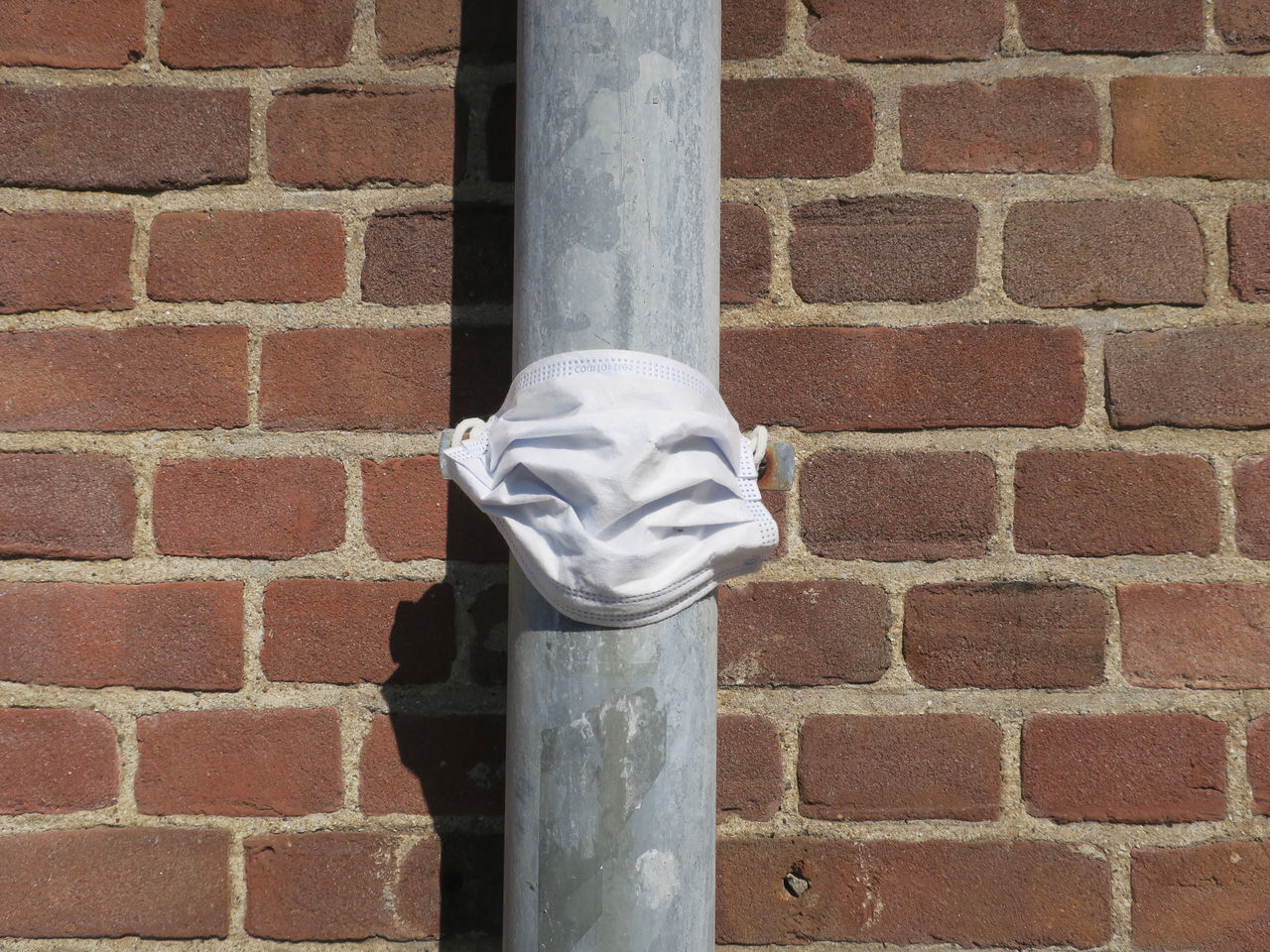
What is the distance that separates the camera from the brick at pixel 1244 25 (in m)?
0.64

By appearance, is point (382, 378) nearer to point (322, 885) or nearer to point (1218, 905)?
point (322, 885)

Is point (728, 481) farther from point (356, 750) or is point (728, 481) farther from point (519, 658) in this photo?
point (356, 750)

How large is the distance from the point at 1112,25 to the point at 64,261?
775mm

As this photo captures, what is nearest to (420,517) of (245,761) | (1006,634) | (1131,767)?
(245,761)

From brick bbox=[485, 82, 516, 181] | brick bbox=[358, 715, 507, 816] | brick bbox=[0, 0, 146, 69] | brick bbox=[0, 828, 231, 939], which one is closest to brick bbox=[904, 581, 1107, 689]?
brick bbox=[358, 715, 507, 816]

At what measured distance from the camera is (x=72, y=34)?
2.12 ft

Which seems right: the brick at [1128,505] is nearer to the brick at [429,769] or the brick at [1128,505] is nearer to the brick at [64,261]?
the brick at [429,769]

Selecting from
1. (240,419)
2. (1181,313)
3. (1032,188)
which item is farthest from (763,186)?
(240,419)

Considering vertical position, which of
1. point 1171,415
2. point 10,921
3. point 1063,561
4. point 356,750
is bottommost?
point 10,921

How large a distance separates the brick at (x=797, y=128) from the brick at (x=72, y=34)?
1.43 ft

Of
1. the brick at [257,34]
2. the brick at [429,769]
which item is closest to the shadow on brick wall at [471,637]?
the brick at [429,769]

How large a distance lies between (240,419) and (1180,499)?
0.68m

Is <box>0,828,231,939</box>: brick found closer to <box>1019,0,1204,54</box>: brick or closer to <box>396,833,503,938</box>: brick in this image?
<box>396,833,503,938</box>: brick

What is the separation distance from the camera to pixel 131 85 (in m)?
0.65
